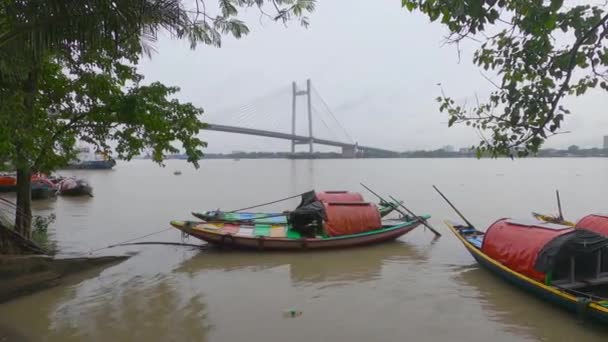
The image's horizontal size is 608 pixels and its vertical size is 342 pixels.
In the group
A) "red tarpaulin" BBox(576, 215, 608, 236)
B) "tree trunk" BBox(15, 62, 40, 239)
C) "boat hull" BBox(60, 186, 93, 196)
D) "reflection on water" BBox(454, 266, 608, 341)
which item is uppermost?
"tree trunk" BBox(15, 62, 40, 239)

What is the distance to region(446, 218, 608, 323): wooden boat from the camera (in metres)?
5.59

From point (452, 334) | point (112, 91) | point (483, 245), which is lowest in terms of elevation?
point (452, 334)

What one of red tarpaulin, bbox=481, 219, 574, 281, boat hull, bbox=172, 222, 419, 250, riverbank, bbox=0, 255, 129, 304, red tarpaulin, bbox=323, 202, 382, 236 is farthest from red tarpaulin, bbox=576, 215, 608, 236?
riverbank, bbox=0, 255, 129, 304

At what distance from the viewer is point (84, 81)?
696 cm

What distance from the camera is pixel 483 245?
7.88 metres

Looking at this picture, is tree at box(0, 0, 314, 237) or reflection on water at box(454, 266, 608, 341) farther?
reflection on water at box(454, 266, 608, 341)

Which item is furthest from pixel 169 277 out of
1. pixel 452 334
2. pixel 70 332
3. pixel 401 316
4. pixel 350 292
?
pixel 452 334

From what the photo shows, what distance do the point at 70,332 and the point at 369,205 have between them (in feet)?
23.6

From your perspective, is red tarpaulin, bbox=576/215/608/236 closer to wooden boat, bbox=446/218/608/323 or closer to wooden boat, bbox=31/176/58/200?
wooden boat, bbox=446/218/608/323

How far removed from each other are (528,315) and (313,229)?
508cm

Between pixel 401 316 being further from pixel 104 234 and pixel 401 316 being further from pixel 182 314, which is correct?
pixel 104 234

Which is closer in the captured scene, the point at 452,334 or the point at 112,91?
the point at 452,334

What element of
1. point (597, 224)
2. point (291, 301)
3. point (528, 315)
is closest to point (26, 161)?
point (291, 301)

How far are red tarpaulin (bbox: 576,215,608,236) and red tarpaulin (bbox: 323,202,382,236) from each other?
14.2ft
